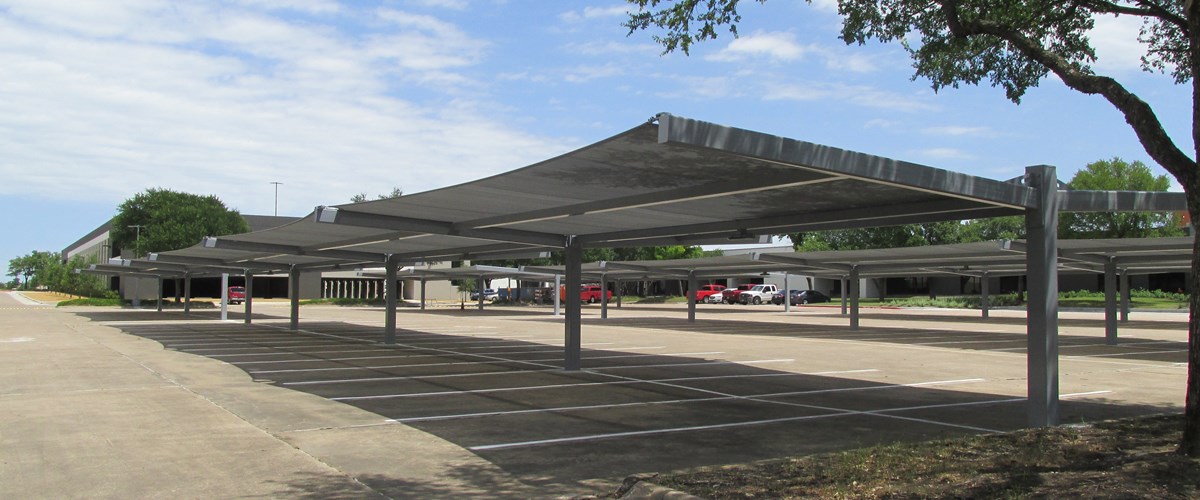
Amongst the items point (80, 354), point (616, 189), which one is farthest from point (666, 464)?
point (80, 354)

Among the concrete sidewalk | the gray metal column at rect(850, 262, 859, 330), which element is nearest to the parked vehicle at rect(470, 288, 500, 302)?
the gray metal column at rect(850, 262, 859, 330)

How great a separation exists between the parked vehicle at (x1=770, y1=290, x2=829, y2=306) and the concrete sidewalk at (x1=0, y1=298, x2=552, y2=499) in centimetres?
5773

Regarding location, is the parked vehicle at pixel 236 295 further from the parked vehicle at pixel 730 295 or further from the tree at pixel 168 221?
the parked vehicle at pixel 730 295

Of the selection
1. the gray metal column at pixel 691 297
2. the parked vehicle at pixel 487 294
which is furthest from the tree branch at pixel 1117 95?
the parked vehicle at pixel 487 294

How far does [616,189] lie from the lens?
978 centimetres

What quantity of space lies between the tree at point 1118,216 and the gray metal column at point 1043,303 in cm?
5665

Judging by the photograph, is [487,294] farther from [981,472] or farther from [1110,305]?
[981,472]

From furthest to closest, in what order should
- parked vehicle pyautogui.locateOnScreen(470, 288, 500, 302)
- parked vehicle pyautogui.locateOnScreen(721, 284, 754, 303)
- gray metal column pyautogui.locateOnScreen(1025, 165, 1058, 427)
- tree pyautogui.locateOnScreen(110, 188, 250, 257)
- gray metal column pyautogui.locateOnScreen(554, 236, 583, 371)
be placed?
parked vehicle pyautogui.locateOnScreen(470, 288, 500, 302), parked vehicle pyautogui.locateOnScreen(721, 284, 754, 303), tree pyautogui.locateOnScreen(110, 188, 250, 257), gray metal column pyautogui.locateOnScreen(554, 236, 583, 371), gray metal column pyautogui.locateOnScreen(1025, 165, 1058, 427)

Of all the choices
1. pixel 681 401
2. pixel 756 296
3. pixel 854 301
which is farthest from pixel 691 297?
pixel 756 296

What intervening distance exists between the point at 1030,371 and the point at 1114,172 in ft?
207

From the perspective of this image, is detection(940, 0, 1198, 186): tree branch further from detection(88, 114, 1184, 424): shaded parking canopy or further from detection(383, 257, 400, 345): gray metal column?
detection(383, 257, 400, 345): gray metal column

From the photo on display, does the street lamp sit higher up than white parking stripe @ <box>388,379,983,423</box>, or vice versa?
the street lamp

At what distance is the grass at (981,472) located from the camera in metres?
5.85

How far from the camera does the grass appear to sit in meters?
5.85
